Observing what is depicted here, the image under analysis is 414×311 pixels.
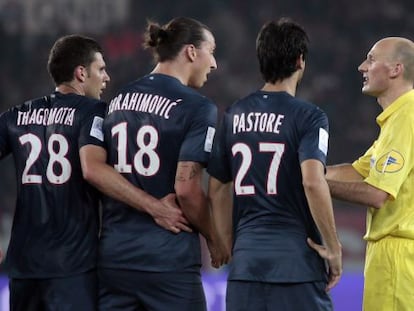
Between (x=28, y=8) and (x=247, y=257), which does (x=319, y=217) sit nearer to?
(x=247, y=257)

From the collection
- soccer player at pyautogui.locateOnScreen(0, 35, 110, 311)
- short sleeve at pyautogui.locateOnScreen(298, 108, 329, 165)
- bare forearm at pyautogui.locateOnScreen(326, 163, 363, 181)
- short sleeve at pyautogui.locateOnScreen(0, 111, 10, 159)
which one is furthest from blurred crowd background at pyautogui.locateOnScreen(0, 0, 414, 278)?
short sleeve at pyautogui.locateOnScreen(298, 108, 329, 165)

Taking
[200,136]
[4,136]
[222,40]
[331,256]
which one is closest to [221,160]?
[200,136]

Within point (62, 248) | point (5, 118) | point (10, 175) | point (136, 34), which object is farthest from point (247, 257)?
point (136, 34)

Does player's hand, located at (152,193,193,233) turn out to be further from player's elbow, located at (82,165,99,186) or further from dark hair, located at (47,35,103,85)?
dark hair, located at (47,35,103,85)

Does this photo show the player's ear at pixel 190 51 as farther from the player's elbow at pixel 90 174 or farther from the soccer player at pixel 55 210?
the player's elbow at pixel 90 174

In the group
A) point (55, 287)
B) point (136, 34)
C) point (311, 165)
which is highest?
point (136, 34)

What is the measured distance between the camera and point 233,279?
470 centimetres

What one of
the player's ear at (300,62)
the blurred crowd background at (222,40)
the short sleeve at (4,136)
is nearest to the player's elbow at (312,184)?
the player's ear at (300,62)

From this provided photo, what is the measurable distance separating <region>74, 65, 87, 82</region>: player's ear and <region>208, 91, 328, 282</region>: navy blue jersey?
1.08m

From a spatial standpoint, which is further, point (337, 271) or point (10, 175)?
point (10, 175)

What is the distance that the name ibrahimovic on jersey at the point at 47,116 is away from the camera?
521 cm

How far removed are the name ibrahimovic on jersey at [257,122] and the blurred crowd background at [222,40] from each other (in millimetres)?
10892

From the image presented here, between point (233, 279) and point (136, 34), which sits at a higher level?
point (136, 34)

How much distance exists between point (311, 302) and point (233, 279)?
14.6 inches
